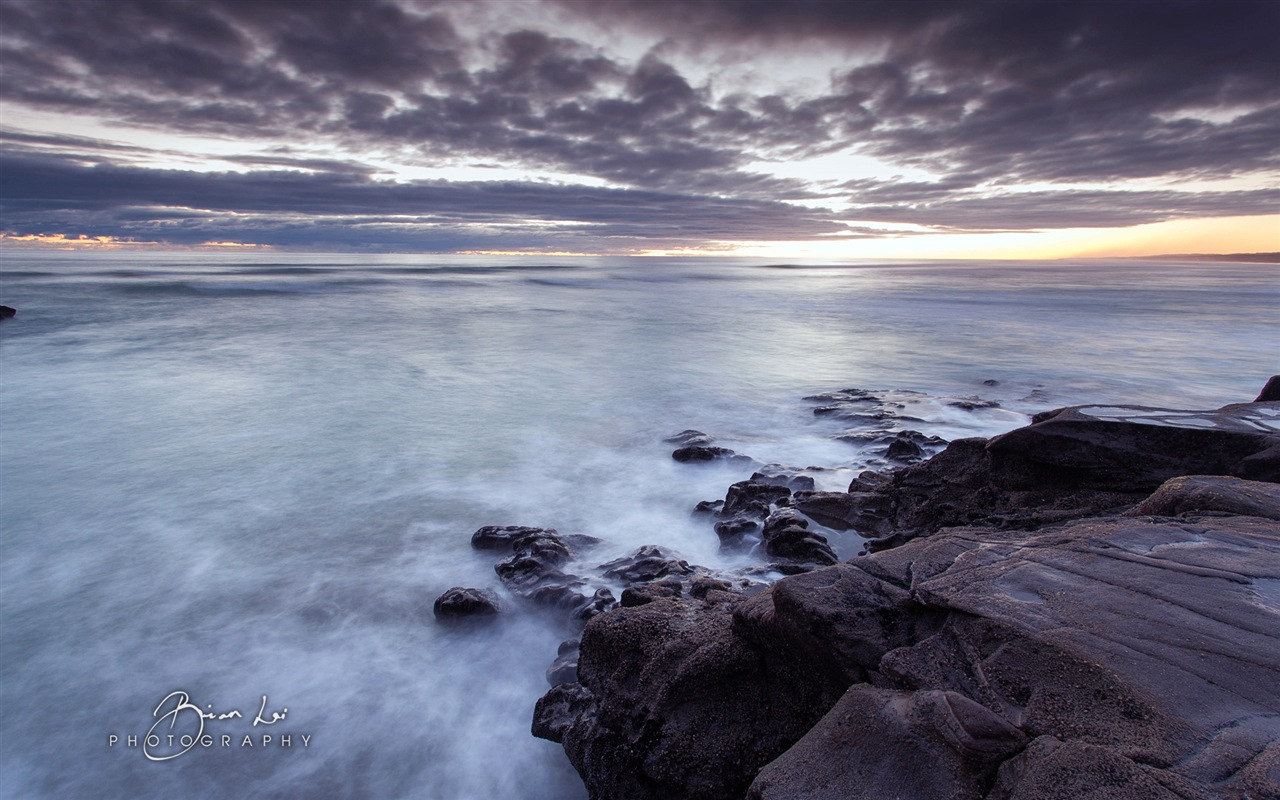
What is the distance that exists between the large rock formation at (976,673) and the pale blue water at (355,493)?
0.97 m

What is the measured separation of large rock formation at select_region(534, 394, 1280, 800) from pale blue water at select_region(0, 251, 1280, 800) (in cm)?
97

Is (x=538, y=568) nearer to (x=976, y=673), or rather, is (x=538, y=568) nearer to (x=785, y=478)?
(x=785, y=478)

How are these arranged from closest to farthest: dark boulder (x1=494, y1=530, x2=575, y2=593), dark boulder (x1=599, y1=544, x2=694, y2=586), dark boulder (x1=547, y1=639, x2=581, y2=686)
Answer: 1. dark boulder (x1=547, y1=639, x2=581, y2=686)
2. dark boulder (x1=494, y1=530, x2=575, y2=593)
3. dark boulder (x1=599, y1=544, x2=694, y2=586)

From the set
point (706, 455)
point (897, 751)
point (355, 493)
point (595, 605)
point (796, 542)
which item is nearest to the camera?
point (897, 751)

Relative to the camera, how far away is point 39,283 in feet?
119

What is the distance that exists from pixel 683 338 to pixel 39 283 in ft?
131

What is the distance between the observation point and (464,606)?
15.1 feet

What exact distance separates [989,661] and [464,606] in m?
3.51

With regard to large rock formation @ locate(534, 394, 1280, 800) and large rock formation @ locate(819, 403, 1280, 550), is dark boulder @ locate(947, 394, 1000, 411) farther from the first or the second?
large rock formation @ locate(534, 394, 1280, 800)

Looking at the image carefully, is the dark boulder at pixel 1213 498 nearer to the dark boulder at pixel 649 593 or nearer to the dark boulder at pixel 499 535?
the dark boulder at pixel 649 593

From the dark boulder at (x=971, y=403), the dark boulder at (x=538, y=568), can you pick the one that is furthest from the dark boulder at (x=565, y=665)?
the dark boulder at (x=971, y=403)

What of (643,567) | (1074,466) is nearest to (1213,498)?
(1074,466)

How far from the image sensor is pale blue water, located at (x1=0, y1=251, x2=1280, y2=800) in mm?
3672

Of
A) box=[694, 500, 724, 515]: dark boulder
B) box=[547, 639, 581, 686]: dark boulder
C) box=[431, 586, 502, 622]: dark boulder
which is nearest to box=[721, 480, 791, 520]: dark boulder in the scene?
box=[694, 500, 724, 515]: dark boulder
